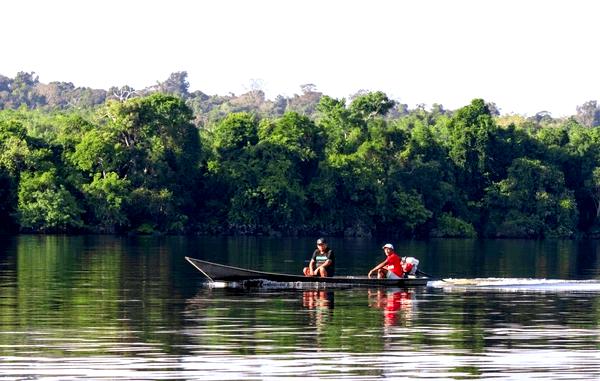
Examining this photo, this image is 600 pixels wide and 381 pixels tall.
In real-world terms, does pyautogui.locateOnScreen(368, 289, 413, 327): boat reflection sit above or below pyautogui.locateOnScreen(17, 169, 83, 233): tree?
below

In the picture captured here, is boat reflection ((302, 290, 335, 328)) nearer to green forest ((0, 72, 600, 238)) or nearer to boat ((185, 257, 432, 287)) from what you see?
boat ((185, 257, 432, 287))

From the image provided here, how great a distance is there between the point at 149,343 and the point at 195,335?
1.64m

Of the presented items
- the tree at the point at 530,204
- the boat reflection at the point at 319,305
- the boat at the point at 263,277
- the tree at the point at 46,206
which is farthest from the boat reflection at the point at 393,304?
the tree at the point at 530,204

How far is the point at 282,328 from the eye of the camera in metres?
30.2

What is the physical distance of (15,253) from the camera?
214 feet

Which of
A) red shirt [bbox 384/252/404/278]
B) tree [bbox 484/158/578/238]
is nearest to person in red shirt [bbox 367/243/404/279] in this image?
red shirt [bbox 384/252/404/278]

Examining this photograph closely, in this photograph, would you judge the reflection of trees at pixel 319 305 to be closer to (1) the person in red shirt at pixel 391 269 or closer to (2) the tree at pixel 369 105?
(1) the person in red shirt at pixel 391 269

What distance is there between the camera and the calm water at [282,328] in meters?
23.8

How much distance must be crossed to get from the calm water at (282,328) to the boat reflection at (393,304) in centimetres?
4

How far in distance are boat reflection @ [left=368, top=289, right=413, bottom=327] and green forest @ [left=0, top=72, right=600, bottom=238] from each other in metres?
61.7

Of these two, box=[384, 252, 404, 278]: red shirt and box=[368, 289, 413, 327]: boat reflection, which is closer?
box=[368, 289, 413, 327]: boat reflection

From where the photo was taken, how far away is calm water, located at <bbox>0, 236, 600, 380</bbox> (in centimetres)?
2375

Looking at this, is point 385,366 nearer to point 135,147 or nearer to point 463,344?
point 463,344

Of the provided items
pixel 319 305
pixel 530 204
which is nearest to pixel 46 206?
pixel 530 204
